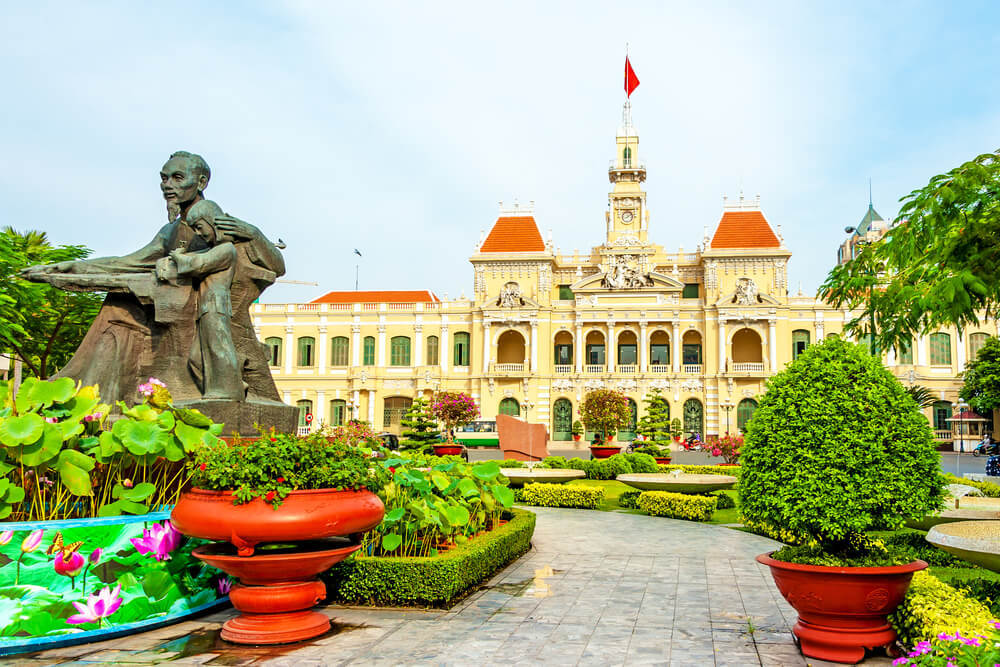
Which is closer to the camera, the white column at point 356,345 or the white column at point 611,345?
the white column at point 611,345

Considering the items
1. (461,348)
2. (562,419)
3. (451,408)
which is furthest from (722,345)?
(451,408)

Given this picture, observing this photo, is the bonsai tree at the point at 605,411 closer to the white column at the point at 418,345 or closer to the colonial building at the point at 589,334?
the colonial building at the point at 589,334

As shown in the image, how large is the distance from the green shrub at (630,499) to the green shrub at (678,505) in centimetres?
51

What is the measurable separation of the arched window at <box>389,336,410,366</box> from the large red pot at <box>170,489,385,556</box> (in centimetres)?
4165

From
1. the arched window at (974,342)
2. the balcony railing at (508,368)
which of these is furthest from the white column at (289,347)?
the arched window at (974,342)

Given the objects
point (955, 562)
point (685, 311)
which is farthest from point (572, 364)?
point (955, 562)

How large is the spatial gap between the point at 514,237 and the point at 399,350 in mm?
9750

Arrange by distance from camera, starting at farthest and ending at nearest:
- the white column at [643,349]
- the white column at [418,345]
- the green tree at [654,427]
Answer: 1. the white column at [418,345]
2. the white column at [643,349]
3. the green tree at [654,427]

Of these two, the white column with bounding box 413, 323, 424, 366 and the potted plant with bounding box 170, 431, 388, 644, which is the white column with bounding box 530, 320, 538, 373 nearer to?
the white column with bounding box 413, 323, 424, 366

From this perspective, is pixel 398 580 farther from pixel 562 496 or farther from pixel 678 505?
pixel 562 496

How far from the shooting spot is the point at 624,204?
47812 mm

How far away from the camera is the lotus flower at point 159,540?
16.4 ft

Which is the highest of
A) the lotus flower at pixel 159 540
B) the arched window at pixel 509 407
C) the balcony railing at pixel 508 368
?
the balcony railing at pixel 508 368

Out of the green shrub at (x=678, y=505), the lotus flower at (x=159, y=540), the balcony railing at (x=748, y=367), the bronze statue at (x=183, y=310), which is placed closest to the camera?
the lotus flower at (x=159, y=540)
